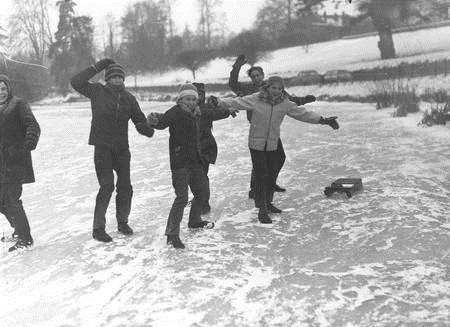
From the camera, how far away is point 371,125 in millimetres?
13734

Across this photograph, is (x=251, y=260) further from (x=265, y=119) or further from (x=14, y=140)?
(x=14, y=140)

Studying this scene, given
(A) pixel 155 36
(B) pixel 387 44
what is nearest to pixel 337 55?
(B) pixel 387 44

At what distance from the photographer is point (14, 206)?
16.3ft

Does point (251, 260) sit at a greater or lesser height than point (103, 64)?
lesser

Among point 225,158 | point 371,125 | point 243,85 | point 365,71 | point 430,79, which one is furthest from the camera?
point 365,71

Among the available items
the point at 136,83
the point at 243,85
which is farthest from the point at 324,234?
the point at 136,83

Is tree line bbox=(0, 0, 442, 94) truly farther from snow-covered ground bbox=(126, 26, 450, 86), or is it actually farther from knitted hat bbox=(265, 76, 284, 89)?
knitted hat bbox=(265, 76, 284, 89)

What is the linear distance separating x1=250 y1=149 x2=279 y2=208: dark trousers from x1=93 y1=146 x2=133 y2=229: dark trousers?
4.50ft

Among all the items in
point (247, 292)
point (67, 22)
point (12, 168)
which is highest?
point (67, 22)

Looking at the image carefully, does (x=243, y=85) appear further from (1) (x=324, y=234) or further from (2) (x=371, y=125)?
(2) (x=371, y=125)

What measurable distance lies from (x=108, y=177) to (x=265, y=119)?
174 cm

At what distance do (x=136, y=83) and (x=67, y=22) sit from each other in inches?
621

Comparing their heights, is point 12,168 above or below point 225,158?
above

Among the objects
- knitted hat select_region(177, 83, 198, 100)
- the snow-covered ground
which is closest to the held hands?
knitted hat select_region(177, 83, 198, 100)
